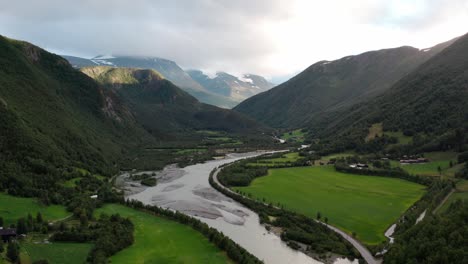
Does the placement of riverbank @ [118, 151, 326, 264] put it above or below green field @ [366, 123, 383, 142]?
below

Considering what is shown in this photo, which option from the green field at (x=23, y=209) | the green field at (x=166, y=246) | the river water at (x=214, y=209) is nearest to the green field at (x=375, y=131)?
the river water at (x=214, y=209)

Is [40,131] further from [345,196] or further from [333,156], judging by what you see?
[333,156]

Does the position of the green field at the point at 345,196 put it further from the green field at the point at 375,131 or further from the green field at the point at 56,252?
the green field at the point at 375,131

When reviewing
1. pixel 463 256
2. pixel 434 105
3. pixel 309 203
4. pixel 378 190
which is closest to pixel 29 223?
pixel 309 203

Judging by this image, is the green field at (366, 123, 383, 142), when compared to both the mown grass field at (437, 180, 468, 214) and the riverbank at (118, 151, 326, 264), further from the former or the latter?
the riverbank at (118, 151, 326, 264)

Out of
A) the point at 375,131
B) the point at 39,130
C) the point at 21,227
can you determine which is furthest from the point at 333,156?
the point at 21,227

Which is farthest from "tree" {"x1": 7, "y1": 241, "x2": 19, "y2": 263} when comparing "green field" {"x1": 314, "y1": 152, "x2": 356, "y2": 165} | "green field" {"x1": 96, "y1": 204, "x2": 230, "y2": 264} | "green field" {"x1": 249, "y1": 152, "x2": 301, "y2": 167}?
"green field" {"x1": 314, "y1": 152, "x2": 356, "y2": 165}
